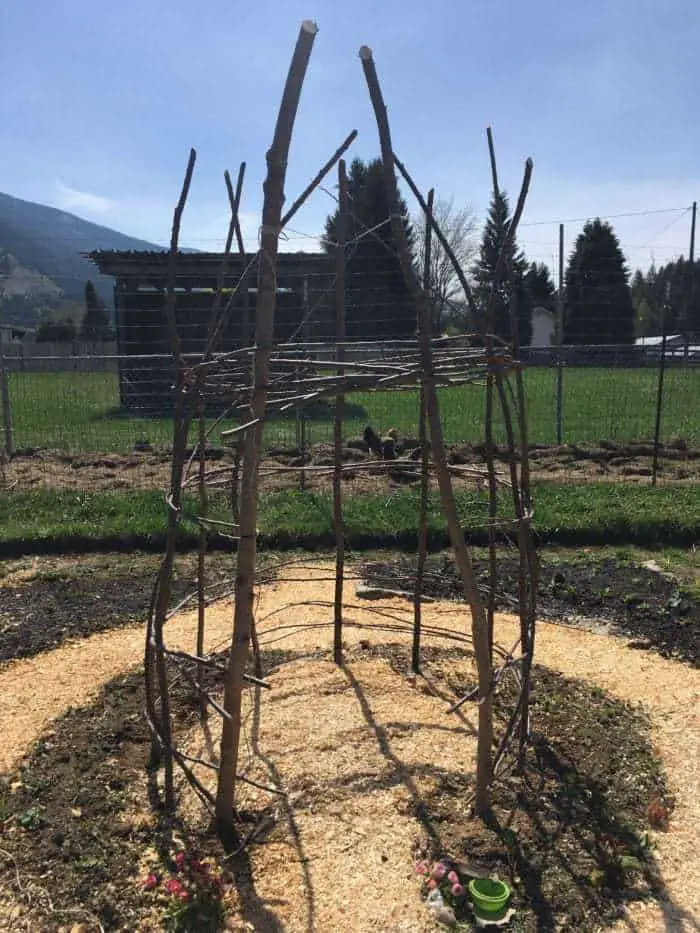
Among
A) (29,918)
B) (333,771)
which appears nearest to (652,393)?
(333,771)

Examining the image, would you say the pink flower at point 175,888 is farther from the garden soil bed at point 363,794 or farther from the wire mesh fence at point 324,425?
the wire mesh fence at point 324,425

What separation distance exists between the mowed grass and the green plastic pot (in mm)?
8517

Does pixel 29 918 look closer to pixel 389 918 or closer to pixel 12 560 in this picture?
pixel 389 918

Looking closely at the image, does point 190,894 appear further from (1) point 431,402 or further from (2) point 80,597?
(2) point 80,597

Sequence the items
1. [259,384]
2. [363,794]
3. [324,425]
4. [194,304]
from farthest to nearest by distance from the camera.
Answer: [194,304], [324,425], [363,794], [259,384]

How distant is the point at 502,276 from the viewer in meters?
3.73

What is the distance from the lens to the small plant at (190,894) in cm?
262

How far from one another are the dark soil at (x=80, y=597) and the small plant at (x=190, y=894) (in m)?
2.15

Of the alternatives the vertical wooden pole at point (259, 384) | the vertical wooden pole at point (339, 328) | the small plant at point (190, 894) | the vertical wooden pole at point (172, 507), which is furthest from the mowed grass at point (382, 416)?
the small plant at point (190, 894)

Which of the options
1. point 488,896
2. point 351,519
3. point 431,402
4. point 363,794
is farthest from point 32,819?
point 351,519

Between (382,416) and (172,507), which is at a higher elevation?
(172,507)

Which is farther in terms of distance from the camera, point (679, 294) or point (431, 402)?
point (679, 294)

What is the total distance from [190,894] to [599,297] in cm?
2141

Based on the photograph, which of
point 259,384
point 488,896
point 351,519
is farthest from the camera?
point 351,519
